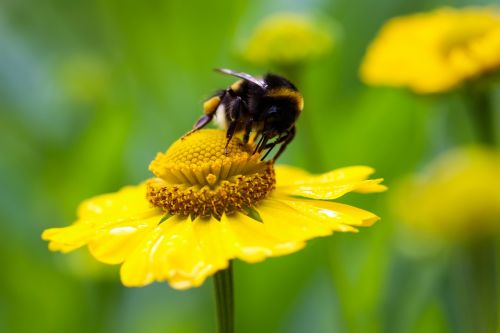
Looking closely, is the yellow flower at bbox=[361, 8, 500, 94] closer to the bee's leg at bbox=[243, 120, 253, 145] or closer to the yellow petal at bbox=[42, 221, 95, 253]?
the bee's leg at bbox=[243, 120, 253, 145]

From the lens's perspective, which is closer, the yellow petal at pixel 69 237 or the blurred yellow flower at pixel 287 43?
the yellow petal at pixel 69 237

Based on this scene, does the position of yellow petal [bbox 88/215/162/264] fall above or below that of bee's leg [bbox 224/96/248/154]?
below

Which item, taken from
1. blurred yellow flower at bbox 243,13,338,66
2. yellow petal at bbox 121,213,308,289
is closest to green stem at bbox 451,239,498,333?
yellow petal at bbox 121,213,308,289

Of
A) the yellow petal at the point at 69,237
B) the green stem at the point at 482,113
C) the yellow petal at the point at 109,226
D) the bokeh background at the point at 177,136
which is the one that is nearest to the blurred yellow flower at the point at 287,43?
the bokeh background at the point at 177,136

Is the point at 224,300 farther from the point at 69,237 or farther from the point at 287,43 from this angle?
A: the point at 287,43

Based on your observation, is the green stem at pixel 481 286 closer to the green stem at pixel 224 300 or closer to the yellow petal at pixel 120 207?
the green stem at pixel 224 300

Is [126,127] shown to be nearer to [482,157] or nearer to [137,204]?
[137,204]
